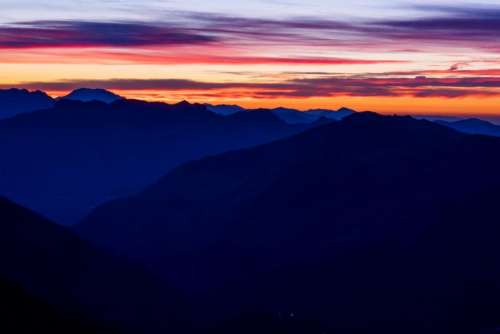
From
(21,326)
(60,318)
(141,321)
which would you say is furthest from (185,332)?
(21,326)

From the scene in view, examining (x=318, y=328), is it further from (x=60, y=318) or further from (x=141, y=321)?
(x=60, y=318)

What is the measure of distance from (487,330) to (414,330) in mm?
18289

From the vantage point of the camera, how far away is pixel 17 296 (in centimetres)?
12394

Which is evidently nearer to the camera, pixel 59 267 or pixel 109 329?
pixel 109 329

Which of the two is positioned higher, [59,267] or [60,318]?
[60,318]

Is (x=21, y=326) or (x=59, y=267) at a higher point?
(x=21, y=326)

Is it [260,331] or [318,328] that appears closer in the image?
[260,331]

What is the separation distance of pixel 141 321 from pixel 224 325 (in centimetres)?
2722

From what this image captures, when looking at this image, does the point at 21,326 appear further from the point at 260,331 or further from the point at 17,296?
the point at 260,331

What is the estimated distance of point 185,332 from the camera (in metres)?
193

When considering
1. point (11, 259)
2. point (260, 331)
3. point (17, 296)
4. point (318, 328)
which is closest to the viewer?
point (17, 296)

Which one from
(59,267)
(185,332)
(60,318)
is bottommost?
(185,332)

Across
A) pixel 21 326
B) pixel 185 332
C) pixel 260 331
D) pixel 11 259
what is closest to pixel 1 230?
pixel 11 259

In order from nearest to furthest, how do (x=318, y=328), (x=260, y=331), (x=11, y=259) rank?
(x=260, y=331), (x=11, y=259), (x=318, y=328)
